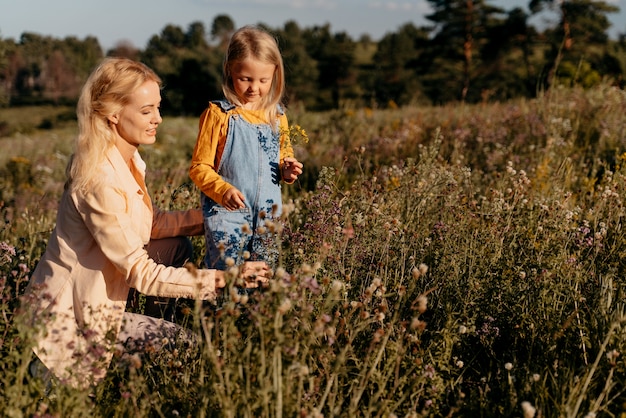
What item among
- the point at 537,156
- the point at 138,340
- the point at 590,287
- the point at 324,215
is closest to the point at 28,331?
the point at 138,340

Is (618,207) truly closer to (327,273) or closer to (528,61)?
(327,273)

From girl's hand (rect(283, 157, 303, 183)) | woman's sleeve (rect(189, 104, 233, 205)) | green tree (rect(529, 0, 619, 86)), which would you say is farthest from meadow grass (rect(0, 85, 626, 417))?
green tree (rect(529, 0, 619, 86))

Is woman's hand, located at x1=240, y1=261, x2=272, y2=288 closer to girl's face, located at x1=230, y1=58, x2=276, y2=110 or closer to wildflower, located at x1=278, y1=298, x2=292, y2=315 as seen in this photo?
wildflower, located at x1=278, y1=298, x2=292, y2=315

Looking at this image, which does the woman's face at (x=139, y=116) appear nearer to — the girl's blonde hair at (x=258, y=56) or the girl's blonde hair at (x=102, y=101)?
the girl's blonde hair at (x=102, y=101)

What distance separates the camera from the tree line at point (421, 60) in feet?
129

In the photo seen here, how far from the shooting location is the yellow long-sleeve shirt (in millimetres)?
3061

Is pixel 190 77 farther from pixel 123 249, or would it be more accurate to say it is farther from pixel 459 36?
pixel 123 249

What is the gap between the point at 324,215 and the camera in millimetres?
2904

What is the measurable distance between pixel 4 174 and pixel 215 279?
7259mm

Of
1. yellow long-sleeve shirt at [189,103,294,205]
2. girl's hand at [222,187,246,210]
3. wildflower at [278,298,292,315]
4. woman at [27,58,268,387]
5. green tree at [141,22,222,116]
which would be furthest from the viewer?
green tree at [141,22,222,116]

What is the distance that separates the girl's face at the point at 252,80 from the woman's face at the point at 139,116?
51 cm

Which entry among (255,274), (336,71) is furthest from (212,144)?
(336,71)

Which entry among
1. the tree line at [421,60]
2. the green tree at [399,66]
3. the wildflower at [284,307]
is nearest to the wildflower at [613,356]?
the wildflower at [284,307]

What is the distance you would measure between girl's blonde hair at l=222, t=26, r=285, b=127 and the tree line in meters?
14.7
